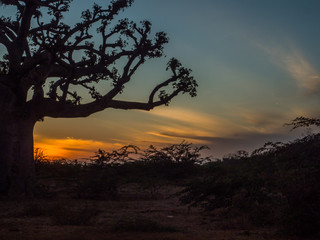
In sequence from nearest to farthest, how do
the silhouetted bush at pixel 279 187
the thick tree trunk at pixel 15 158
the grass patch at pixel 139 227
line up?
the silhouetted bush at pixel 279 187 < the grass patch at pixel 139 227 < the thick tree trunk at pixel 15 158

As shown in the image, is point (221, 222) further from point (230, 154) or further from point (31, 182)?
point (230, 154)

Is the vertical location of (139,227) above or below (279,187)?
below

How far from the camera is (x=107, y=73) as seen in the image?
1612 cm

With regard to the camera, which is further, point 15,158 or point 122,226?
point 15,158

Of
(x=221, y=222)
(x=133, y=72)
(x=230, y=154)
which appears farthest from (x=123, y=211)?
(x=230, y=154)

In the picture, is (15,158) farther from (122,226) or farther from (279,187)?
(279,187)

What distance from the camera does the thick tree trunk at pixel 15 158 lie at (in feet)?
43.7

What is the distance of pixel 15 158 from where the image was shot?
1347 cm

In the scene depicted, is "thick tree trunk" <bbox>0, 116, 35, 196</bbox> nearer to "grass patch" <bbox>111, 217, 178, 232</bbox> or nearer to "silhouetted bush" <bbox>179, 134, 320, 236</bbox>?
"silhouetted bush" <bbox>179, 134, 320, 236</bbox>

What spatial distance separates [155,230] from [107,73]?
1020 cm

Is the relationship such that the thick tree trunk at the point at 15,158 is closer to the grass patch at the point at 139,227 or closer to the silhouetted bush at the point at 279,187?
the silhouetted bush at the point at 279,187

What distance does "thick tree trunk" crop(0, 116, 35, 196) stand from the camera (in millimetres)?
13305

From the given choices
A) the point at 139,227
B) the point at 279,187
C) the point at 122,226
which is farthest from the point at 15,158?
the point at 279,187

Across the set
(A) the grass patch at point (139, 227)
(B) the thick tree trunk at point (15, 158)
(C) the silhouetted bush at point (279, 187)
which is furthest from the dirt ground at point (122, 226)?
(B) the thick tree trunk at point (15, 158)
